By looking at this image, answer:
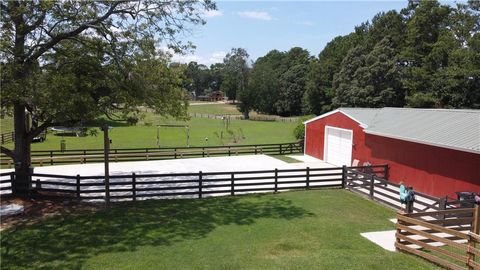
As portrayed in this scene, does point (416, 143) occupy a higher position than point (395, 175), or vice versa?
point (416, 143)

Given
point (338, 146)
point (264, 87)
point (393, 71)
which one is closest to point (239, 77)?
point (264, 87)

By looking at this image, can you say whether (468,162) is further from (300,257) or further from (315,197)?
(300,257)

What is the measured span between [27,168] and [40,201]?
156cm

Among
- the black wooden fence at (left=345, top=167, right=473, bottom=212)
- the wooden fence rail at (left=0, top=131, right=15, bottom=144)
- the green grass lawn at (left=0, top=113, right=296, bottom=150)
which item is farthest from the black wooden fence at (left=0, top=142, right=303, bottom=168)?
the black wooden fence at (left=345, top=167, right=473, bottom=212)

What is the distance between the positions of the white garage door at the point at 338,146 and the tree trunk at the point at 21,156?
57.3 feet

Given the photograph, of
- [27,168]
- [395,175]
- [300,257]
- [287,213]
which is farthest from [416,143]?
[27,168]

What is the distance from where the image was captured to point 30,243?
10031mm

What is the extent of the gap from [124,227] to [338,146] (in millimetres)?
17612

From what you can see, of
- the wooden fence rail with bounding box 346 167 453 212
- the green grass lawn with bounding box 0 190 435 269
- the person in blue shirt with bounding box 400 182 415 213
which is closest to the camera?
the green grass lawn with bounding box 0 190 435 269

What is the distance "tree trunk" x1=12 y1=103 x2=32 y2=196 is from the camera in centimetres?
1470

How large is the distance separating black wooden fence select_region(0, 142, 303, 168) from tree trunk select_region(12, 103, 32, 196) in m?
8.57

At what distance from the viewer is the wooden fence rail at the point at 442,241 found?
26.9 feet

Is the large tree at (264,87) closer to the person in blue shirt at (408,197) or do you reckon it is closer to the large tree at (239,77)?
the large tree at (239,77)

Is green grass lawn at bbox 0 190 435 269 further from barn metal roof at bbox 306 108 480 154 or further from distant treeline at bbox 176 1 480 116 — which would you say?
distant treeline at bbox 176 1 480 116
